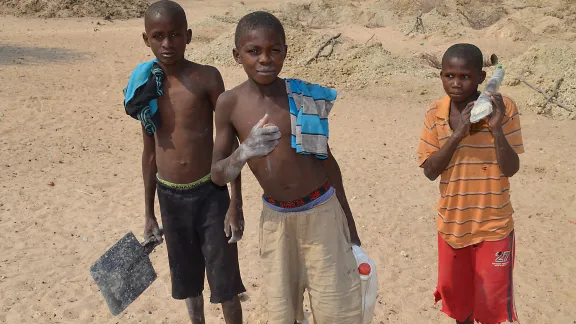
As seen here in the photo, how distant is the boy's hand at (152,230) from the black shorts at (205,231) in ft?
0.56

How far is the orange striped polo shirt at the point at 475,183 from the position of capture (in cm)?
226

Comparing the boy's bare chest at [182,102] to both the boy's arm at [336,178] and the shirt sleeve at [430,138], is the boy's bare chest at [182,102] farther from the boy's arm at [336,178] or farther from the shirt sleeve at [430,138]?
the shirt sleeve at [430,138]

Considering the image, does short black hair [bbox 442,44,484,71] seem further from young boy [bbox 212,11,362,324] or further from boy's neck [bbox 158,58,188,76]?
boy's neck [bbox 158,58,188,76]

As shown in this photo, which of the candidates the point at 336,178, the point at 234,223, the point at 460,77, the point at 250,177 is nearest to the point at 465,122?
the point at 460,77

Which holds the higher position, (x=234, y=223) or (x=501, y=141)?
(x=501, y=141)

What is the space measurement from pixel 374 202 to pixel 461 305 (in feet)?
8.46

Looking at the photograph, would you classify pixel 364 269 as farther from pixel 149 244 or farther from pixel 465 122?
pixel 149 244

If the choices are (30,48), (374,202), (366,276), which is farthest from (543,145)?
(30,48)

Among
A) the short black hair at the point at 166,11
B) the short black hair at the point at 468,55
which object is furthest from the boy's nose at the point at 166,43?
the short black hair at the point at 468,55

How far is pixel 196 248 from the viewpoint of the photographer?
259cm

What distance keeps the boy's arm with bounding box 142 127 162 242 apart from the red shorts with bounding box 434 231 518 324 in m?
1.44

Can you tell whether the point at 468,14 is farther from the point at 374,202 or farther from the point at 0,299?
the point at 0,299

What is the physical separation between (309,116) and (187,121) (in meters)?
0.70

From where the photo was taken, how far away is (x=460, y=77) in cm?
226
